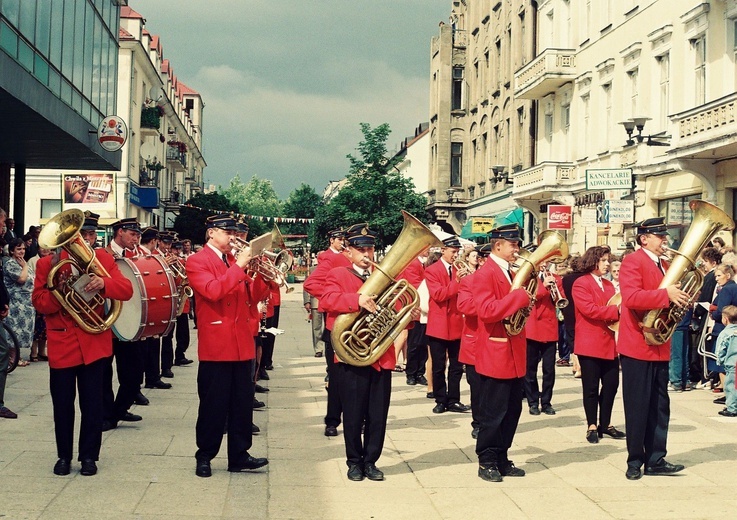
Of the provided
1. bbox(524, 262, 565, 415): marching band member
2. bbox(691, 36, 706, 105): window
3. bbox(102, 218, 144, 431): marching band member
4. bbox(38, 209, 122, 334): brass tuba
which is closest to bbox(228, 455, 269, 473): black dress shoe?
bbox(38, 209, 122, 334): brass tuba

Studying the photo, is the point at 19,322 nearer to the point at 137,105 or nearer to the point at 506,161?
the point at 506,161

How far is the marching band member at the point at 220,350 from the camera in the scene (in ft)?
25.1

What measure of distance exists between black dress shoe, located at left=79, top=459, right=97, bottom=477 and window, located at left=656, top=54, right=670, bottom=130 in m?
20.2

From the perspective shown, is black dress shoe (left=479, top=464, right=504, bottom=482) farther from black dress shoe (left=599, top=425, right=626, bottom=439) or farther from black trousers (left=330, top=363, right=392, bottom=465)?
black dress shoe (left=599, top=425, right=626, bottom=439)

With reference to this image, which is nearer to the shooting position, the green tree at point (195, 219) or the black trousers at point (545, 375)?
the black trousers at point (545, 375)

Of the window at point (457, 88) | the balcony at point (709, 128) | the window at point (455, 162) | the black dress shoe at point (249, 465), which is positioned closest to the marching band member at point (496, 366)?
the black dress shoe at point (249, 465)

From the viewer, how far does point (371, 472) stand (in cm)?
774

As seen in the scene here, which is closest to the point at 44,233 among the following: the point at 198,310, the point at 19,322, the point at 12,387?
the point at 198,310

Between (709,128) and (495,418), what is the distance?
47.9ft

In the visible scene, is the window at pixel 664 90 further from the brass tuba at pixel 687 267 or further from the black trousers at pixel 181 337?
the brass tuba at pixel 687 267

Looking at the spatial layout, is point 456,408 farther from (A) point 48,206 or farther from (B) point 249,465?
(A) point 48,206

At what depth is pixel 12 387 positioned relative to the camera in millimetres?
12297

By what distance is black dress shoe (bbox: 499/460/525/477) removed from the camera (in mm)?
7996

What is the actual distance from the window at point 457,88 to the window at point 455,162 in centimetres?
202
